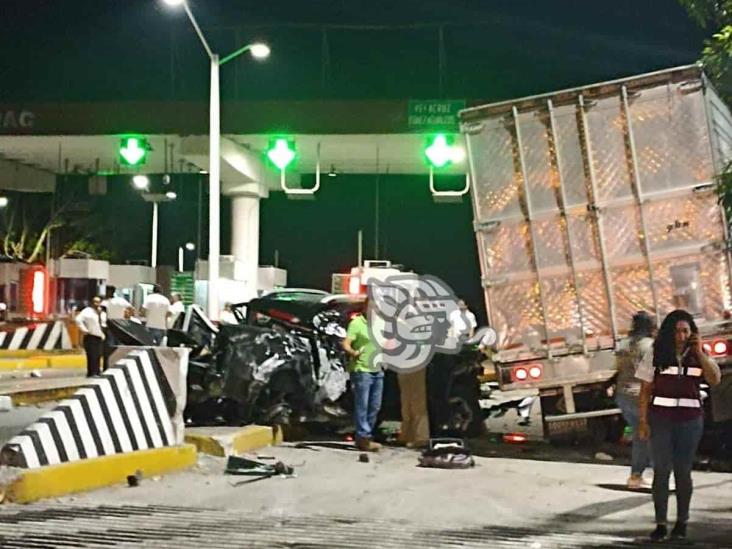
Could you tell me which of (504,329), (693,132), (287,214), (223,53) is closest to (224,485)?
(504,329)

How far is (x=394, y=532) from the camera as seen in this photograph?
7.25 metres

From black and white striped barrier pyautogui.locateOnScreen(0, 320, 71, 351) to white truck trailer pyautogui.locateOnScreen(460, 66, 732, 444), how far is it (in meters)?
18.2

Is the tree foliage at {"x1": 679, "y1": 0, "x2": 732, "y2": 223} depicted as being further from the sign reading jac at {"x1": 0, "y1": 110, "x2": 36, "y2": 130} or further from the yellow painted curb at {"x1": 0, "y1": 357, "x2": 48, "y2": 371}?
the sign reading jac at {"x1": 0, "y1": 110, "x2": 36, "y2": 130}

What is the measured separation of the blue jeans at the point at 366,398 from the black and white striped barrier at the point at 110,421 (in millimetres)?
2114

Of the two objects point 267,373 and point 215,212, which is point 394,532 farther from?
point 215,212

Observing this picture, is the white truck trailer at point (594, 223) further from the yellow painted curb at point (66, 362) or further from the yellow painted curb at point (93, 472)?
the yellow painted curb at point (66, 362)

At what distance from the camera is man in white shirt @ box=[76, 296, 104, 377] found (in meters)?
16.0

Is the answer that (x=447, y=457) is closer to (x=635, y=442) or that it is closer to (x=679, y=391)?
(x=635, y=442)

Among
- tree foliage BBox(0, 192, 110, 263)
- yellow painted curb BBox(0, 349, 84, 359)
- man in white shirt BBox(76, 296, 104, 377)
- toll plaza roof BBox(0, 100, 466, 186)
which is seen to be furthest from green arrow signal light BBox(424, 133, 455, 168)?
tree foliage BBox(0, 192, 110, 263)

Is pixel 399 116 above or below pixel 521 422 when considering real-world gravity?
above

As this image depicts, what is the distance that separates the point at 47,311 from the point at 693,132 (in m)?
25.3

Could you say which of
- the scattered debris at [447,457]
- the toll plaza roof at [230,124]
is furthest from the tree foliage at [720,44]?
the toll plaza roof at [230,124]

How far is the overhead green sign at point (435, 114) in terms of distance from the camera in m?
21.3

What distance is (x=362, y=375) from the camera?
37.3ft
